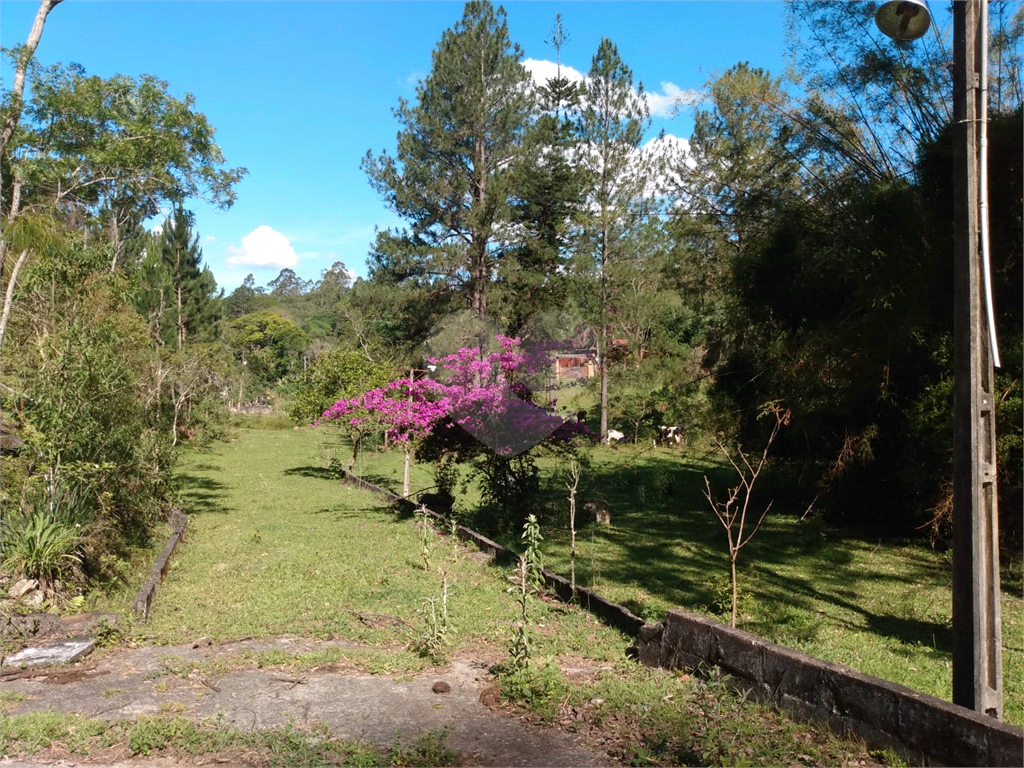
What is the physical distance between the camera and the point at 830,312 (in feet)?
40.6

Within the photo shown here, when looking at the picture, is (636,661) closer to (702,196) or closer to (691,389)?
(702,196)

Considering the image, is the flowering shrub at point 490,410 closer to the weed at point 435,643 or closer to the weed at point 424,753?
the weed at point 435,643

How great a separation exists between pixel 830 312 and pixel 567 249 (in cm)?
1284

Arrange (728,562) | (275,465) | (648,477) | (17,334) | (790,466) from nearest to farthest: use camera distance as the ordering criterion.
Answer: (728,562) → (17,334) → (790,466) → (648,477) → (275,465)

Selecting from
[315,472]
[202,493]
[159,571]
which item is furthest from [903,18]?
[315,472]

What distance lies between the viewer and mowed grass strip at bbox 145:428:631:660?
19.9 ft

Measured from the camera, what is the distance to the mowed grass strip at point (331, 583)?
6.06 metres

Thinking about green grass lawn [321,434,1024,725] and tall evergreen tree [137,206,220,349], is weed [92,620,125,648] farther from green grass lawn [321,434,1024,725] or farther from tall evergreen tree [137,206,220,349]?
tall evergreen tree [137,206,220,349]

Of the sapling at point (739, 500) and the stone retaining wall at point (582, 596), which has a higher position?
the sapling at point (739, 500)

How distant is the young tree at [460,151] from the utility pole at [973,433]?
18940mm

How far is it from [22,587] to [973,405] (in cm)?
670

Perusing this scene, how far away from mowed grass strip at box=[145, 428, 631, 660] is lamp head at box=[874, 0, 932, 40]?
4.17m

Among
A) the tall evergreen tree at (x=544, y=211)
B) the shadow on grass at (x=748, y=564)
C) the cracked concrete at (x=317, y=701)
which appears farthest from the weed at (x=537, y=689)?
the tall evergreen tree at (x=544, y=211)

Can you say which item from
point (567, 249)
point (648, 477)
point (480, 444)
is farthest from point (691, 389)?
point (480, 444)
